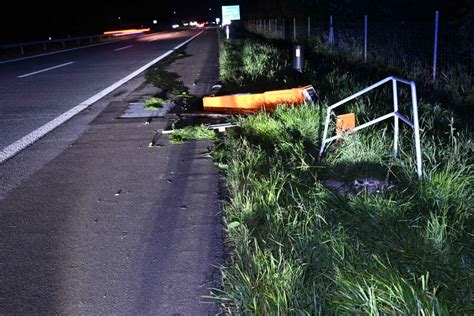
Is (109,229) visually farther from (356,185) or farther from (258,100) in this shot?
(258,100)

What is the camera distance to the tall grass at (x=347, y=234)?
2.58m

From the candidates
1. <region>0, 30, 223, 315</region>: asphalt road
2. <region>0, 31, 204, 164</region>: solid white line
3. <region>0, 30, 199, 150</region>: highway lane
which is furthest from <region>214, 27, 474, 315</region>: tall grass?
<region>0, 30, 199, 150</region>: highway lane

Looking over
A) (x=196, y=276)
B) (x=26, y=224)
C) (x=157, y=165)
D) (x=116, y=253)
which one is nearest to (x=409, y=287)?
(x=196, y=276)

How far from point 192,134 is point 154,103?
2.61 m

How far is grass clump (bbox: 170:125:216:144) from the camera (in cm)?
666

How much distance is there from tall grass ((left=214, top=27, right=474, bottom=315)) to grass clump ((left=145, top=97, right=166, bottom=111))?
3739mm

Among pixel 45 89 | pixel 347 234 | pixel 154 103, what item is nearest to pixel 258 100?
pixel 154 103

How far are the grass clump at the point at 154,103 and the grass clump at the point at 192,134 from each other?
209cm

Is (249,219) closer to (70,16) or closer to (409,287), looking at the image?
(409,287)

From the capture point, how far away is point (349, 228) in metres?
3.45

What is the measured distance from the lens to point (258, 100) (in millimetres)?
8055

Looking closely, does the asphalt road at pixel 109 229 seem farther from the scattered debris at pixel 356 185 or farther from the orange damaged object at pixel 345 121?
the orange damaged object at pixel 345 121

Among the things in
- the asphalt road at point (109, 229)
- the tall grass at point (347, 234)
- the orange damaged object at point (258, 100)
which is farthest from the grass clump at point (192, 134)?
the tall grass at point (347, 234)

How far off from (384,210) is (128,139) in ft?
13.8
